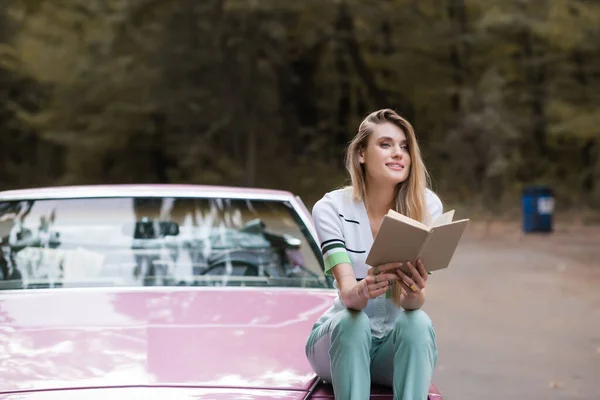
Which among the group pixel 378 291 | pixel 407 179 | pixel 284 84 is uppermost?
pixel 284 84

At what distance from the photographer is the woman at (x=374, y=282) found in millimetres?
2607

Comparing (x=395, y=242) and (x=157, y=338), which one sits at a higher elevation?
(x=395, y=242)

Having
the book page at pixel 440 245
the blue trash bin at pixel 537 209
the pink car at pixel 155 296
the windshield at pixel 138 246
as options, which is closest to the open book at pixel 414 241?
the book page at pixel 440 245

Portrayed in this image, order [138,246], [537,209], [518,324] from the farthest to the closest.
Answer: [537,209], [518,324], [138,246]

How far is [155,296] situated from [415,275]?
4.46 ft

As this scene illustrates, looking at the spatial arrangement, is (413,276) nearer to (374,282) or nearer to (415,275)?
(415,275)

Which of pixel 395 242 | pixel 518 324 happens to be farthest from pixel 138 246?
pixel 518 324

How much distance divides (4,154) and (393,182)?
3884 cm

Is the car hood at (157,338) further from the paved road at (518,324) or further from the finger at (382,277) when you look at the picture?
the paved road at (518,324)

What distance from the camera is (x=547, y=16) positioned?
2625 cm

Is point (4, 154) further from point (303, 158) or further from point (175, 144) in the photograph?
point (303, 158)

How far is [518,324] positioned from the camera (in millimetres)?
8672

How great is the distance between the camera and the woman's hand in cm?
262

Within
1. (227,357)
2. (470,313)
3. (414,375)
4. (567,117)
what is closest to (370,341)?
(414,375)
